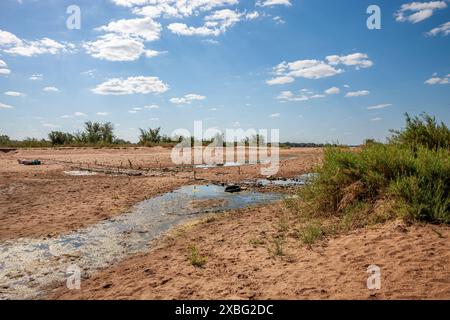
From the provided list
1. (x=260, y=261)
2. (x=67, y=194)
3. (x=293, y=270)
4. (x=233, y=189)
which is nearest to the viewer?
(x=293, y=270)

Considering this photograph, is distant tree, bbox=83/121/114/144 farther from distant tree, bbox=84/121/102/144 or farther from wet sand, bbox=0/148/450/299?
wet sand, bbox=0/148/450/299

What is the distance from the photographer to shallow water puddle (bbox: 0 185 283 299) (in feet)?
17.3

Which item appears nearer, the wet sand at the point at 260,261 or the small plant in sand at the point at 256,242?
the wet sand at the point at 260,261

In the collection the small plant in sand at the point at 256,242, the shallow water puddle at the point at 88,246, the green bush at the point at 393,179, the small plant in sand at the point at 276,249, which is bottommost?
the shallow water puddle at the point at 88,246

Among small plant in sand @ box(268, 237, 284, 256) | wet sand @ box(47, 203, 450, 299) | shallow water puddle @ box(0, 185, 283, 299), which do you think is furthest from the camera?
small plant in sand @ box(268, 237, 284, 256)

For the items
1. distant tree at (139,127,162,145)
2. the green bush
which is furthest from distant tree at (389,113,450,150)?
distant tree at (139,127,162,145)

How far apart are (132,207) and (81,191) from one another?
3.28 meters

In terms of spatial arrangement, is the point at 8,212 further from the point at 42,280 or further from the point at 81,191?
the point at 42,280

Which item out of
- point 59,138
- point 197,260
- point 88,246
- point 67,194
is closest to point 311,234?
point 197,260

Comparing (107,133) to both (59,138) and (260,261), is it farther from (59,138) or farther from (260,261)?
(260,261)

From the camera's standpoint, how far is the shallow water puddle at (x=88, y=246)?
5.27 m

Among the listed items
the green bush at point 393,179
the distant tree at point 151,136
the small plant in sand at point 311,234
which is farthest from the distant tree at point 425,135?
the distant tree at point 151,136

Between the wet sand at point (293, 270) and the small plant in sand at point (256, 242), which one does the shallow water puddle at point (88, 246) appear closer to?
the wet sand at point (293, 270)

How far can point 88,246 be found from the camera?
6.79 meters
